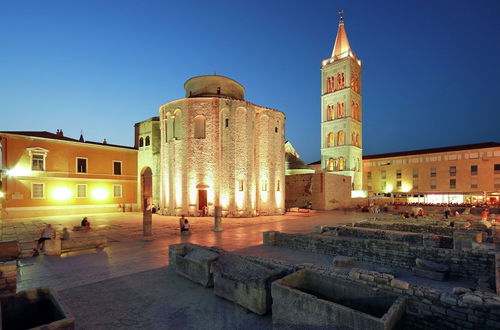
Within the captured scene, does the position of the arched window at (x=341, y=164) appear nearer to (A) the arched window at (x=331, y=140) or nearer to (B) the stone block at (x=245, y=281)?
(A) the arched window at (x=331, y=140)

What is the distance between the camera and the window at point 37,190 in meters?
24.5

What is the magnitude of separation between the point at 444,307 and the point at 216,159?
21438mm

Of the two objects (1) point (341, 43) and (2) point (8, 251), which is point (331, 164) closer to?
(1) point (341, 43)

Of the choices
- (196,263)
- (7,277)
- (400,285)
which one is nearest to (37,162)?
(7,277)

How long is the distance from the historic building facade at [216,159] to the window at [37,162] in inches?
435

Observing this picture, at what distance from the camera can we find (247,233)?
51.8 feet

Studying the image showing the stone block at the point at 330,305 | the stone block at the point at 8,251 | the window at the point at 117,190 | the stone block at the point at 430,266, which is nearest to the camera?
the stone block at the point at 330,305

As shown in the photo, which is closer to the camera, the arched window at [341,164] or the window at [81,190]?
the window at [81,190]

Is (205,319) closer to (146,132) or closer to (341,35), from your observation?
(146,132)

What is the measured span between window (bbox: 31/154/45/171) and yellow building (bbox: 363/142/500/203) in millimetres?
48827

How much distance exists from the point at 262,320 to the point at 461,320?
364cm

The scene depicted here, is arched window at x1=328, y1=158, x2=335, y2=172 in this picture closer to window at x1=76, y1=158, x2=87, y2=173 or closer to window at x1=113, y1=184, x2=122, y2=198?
window at x1=113, y1=184, x2=122, y2=198

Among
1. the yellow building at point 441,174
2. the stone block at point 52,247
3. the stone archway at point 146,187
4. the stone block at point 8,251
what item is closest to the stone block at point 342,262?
the stone block at point 52,247

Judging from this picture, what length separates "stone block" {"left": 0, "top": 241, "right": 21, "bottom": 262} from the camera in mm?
9859
